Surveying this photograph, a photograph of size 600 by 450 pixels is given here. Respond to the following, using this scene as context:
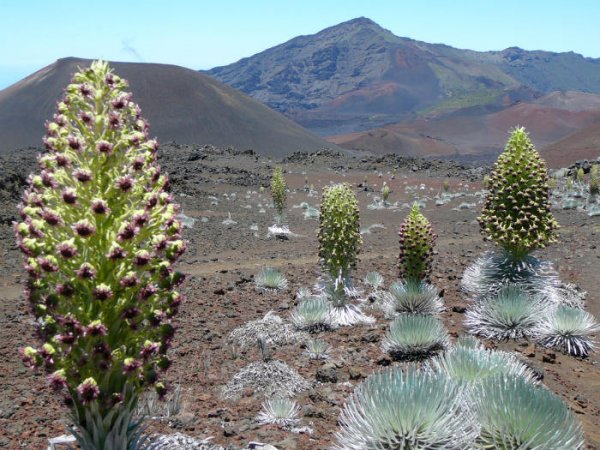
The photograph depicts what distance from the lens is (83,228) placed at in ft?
5.71

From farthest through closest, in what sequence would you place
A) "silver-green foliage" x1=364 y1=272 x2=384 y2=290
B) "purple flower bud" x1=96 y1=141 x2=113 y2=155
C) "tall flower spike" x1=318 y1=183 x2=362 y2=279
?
"silver-green foliage" x1=364 y1=272 x2=384 y2=290, "tall flower spike" x1=318 y1=183 x2=362 y2=279, "purple flower bud" x1=96 y1=141 x2=113 y2=155

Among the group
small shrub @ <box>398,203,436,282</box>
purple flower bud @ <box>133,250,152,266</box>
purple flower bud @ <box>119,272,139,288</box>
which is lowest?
small shrub @ <box>398,203,436,282</box>

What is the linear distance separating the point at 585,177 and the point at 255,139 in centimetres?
2469

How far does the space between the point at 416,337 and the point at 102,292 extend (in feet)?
8.79

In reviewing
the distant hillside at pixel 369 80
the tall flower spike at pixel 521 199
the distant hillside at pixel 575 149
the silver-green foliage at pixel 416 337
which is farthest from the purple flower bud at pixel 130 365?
the distant hillside at pixel 369 80

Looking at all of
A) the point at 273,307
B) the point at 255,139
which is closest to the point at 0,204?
the point at 273,307

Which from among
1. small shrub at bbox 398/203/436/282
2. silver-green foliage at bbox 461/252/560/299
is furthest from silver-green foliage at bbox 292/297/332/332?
silver-green foliage at bbox 461/252/560/299

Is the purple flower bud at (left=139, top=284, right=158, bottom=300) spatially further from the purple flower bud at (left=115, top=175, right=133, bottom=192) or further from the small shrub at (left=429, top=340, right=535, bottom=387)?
the small shrub at (left=429, top=340, right=535, bottom=387)

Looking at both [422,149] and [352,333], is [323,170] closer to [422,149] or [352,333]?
[352,333]

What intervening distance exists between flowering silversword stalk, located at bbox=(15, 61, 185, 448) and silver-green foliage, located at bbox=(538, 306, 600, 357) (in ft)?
11.3

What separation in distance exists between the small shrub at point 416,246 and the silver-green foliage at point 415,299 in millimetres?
94

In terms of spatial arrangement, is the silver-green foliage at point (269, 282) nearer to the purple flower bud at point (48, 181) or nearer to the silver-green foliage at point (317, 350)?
the silver-green foliage at point (317, 350)

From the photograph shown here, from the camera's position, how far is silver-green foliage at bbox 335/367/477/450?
7.41 ft

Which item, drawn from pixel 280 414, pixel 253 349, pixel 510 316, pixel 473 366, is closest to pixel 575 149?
pixel 510 316
